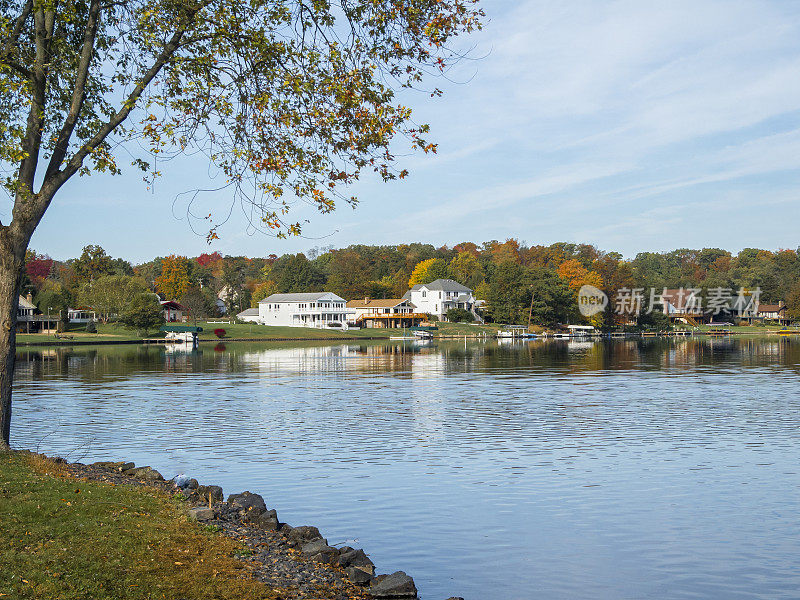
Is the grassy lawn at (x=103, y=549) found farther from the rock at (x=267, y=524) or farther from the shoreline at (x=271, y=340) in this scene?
the shoreline at (x=271, y=340)

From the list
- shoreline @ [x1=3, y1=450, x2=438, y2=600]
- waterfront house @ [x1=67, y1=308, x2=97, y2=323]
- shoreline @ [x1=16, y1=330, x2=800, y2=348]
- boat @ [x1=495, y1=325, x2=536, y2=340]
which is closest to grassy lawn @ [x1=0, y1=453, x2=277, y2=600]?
shoreline @ [x1=3, y1=450, x2=438, y2=600]

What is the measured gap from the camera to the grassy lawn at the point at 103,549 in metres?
10.5

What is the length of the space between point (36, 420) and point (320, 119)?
77.7 feet

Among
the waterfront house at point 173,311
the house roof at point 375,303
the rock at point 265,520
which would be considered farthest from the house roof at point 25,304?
the rock at point 265,520

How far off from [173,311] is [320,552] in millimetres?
153969

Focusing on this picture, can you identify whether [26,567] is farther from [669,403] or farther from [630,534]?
[669,403]

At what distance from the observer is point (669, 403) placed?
39906 mm

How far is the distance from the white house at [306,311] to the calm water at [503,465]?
397ft

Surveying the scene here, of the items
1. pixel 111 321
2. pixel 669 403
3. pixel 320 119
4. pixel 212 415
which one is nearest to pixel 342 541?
pixel 320 119

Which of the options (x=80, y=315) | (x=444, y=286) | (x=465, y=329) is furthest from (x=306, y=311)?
(x=80, y=315)

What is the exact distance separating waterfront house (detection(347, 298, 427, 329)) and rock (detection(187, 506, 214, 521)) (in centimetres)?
15942

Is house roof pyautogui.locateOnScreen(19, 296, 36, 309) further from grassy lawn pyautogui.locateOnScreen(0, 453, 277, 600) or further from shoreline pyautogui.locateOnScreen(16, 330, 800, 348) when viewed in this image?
grassy lawn pyautogui.locateOnScreen(0, 453, 277, 600)

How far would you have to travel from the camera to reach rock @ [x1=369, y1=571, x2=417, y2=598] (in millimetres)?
12242

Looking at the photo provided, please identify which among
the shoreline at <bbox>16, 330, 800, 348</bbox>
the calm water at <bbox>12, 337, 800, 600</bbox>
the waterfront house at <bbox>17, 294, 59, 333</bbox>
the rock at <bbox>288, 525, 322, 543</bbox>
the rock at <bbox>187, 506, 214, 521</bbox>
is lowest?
the calm water at <bbox>12, 337, 800, 600</bbox>
